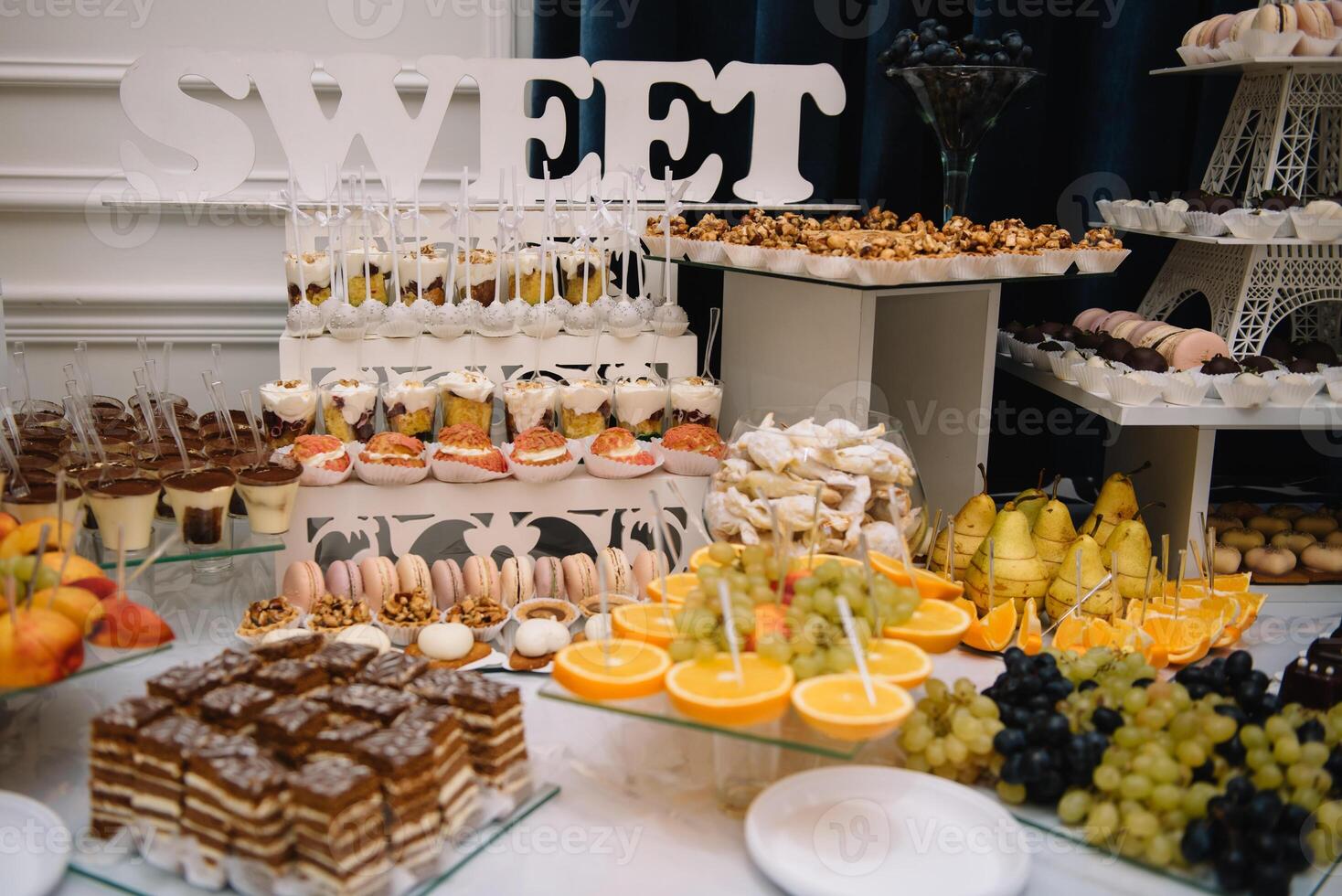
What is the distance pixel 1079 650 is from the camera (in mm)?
1509

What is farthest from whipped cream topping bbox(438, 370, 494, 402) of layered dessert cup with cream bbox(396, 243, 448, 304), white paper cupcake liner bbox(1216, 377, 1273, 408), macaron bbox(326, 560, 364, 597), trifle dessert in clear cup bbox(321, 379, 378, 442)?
white paper cupcake liner bbox(1216, 377, 1273, 408)

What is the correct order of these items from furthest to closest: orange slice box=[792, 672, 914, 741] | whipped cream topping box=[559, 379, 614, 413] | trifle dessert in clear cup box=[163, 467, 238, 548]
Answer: whipped cream topping box=[559, 379, 614, 413], trifle dessert in clear cup box=[163, 467, 238, 548], orange slice box=[792, 672, 914, 741]

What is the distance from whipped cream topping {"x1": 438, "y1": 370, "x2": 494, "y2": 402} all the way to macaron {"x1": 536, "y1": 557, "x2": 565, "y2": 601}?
0.96 feet

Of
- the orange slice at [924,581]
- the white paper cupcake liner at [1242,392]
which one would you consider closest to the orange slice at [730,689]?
the orange slice at [924,581]

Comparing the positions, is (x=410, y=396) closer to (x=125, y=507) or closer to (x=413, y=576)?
(x=413, y=576)

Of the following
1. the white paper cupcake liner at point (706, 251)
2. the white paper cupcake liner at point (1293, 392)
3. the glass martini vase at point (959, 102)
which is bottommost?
the white paper cupcake liner at point (1293, 392)

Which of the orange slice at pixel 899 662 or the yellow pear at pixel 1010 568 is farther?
the yellow pear at pixel 1010 568

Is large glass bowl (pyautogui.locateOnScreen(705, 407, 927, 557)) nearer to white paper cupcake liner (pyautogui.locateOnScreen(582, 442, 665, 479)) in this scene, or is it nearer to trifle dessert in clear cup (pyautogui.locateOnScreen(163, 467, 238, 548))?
white paper cupcake liner (pyautogui.locateOnScreen(582, 442, 665, 479))

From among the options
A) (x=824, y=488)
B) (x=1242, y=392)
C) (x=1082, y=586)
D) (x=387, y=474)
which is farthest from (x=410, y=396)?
(x=1242, y=392)

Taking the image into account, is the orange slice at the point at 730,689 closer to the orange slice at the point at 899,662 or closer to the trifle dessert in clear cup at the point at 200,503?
the orange slice at the point at 899,662

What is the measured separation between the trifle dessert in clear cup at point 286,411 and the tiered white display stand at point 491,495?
0.10 m

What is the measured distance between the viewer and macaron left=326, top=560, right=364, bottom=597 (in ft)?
Answer: 5.14

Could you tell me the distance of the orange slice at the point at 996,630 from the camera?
1.54 metres

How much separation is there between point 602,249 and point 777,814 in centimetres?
112
